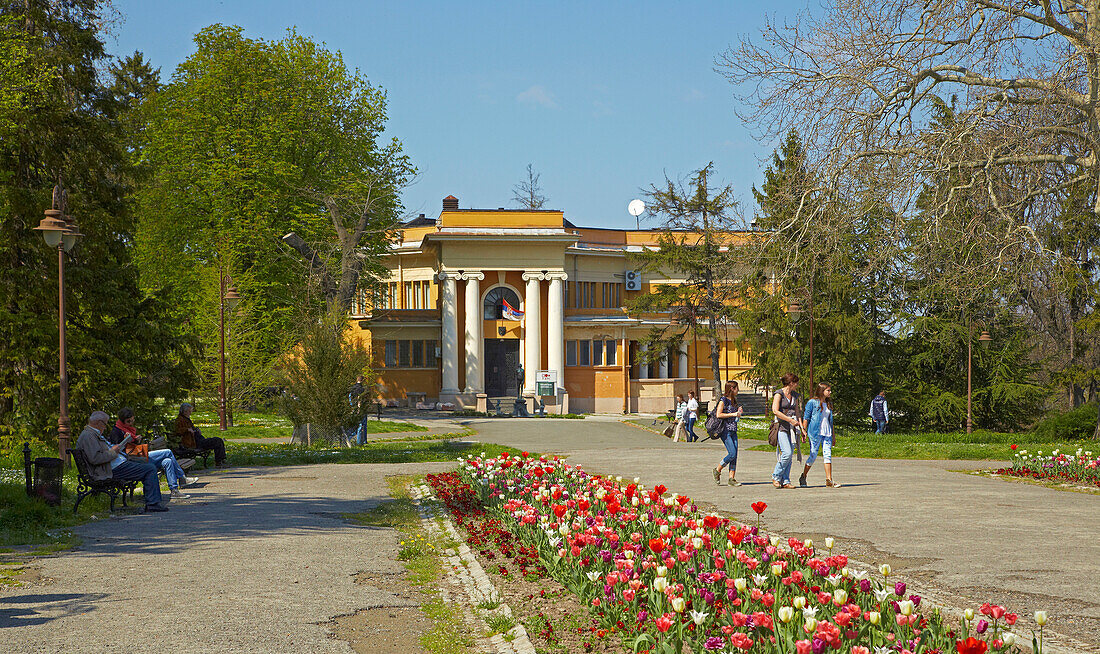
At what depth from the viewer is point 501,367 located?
180ft

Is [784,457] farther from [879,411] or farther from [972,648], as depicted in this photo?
[879,411]

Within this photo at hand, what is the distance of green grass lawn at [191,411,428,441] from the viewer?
29703 millimetres

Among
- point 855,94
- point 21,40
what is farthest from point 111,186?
point 855,94

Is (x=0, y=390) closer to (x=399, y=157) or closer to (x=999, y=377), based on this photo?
(x=399, y=157)

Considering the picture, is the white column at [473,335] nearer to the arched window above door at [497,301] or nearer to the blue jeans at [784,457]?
the arched window above door at [497,301]

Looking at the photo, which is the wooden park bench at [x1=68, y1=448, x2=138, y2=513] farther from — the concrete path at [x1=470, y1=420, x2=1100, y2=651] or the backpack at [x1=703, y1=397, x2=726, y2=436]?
the backpack at [x1=703, y1=397, x2=726, y2=436]

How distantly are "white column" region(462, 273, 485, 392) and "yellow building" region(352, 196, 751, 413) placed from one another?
54 millimetres

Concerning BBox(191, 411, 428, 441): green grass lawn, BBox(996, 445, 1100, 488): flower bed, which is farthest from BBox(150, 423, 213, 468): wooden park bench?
BBox(996, 445, 1100, 488): flower bed

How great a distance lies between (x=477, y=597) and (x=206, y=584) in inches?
85.2

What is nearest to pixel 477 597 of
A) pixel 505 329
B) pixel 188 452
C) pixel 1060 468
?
pixel 188 452

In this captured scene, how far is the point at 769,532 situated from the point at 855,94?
7.49 metres

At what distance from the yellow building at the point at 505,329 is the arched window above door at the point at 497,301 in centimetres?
6

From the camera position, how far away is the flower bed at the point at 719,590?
15.6 ft

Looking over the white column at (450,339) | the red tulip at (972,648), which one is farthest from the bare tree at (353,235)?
the red tulip at (972,648)
